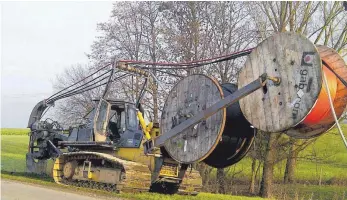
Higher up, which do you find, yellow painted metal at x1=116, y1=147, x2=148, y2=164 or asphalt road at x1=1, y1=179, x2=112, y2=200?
yellow painted metal at x1=116, y1=147, x2=148, y2=164

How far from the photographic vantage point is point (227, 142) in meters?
8.82

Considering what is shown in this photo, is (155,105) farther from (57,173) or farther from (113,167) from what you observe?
(113,167)

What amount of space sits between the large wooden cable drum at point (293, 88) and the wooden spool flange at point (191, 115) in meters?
0.58

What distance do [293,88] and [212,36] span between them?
60.1 ft

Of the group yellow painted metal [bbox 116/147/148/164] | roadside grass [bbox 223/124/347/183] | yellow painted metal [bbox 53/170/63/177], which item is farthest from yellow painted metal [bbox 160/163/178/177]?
roadside grass [bbox 223/124/347/183]

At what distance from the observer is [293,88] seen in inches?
291

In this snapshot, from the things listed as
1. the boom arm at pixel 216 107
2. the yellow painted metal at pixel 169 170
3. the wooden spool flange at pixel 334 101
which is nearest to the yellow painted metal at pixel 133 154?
the yellow painted metal at pixel 169 170

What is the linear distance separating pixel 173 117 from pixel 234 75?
48.5 ft

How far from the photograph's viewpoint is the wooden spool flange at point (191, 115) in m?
8.36

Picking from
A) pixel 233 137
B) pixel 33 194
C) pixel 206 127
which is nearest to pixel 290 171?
pixel 33 194

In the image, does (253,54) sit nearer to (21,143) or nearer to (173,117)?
(173,117)

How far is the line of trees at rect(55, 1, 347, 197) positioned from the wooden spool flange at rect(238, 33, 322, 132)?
13.2 metres

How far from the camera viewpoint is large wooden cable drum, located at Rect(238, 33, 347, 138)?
715 cm

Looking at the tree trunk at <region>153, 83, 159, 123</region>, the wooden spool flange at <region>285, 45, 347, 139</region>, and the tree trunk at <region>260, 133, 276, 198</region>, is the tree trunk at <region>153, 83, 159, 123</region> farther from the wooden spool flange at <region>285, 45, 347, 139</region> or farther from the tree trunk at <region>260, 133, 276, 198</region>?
the wooden spool flange at <region>285, 45, 347, 139</region>
